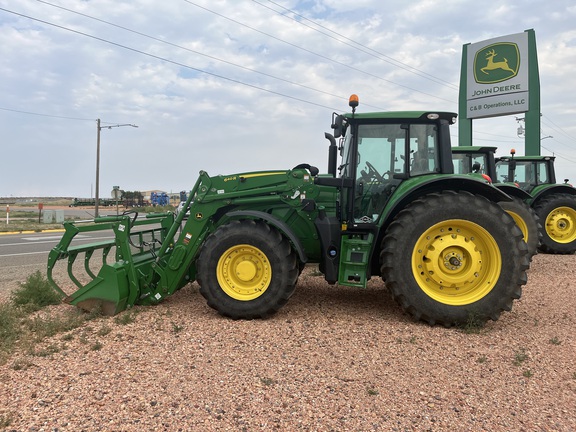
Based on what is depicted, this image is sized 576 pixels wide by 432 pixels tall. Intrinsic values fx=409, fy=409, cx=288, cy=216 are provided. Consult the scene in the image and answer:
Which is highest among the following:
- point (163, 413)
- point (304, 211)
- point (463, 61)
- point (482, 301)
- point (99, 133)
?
point (463, 61)

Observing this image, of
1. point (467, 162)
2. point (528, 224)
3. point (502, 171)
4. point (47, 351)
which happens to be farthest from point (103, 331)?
point (502, 171)

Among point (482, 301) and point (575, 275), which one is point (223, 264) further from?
point (575, 275)

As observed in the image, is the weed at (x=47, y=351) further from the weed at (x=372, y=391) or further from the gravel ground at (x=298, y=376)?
the weed at (x=372, y=391)

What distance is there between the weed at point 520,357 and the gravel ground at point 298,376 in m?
0.01

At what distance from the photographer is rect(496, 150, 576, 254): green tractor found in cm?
1021

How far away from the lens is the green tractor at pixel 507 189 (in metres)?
7.76

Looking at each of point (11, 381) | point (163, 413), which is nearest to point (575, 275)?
point (163, 413)

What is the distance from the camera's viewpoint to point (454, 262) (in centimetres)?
429

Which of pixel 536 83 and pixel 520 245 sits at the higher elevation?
pixel 536 83

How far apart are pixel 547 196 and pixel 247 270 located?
936cm

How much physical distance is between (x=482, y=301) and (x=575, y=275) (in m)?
4.23

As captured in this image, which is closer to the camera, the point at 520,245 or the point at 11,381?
the point at 11,381

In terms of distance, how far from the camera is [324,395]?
9.37 feet

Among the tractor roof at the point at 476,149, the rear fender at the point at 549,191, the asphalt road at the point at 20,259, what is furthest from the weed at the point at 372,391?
the rear fender at the point at 549,191
